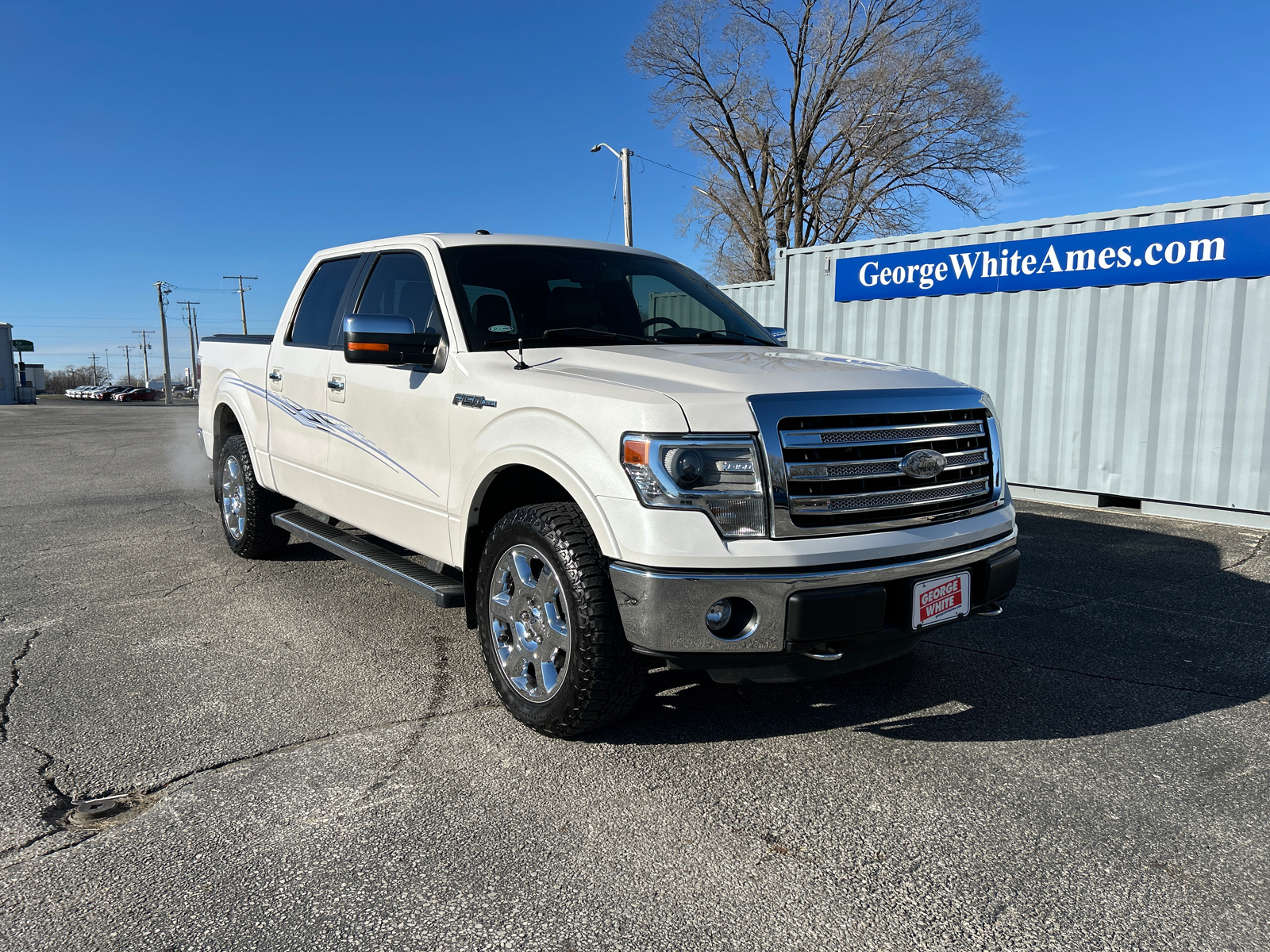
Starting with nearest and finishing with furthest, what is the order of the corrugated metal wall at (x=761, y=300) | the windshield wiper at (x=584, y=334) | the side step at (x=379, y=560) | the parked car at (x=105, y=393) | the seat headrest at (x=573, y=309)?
the side step at (x=379, y=560)
the windshield wiper at (x=584, y=334)
the seat headrest at (x=573, y=309)
the corrugated metal wall at (x=761, y=300)
the parked car at (x=105, y=393)

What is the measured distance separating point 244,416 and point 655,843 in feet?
14.6

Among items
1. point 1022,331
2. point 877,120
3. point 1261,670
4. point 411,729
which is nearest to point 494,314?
point 411,729

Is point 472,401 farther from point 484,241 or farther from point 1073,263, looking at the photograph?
point 1073,263

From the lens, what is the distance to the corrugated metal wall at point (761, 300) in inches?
486

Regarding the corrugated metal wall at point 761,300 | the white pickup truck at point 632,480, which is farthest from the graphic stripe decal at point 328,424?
the corrugated metal wall at point 761,300

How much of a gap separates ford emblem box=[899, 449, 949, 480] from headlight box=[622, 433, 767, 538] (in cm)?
61

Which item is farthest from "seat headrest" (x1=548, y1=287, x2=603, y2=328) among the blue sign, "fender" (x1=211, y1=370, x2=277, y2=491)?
the blue sign

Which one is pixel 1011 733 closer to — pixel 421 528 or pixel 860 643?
pixel 860 643

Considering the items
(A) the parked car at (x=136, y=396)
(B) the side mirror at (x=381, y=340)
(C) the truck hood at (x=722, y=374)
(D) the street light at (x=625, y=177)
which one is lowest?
(A) the parked car at (x=136, y=396)

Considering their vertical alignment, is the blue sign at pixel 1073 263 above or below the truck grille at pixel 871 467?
above

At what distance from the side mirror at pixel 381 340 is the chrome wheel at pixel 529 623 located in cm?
104

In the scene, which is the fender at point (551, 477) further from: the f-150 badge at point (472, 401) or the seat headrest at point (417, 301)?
the seat headrest at point (417, 301)

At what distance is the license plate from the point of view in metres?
3.08

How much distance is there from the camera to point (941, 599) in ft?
10.4
